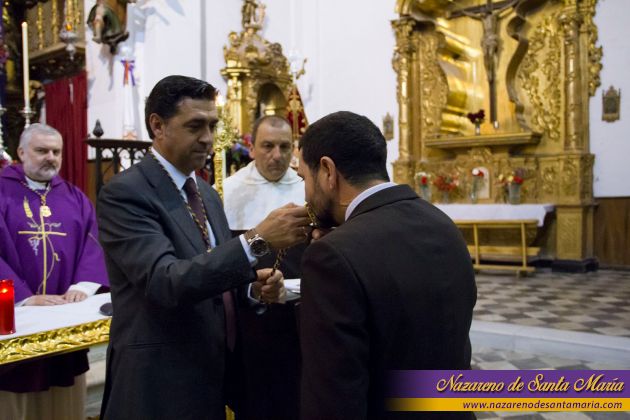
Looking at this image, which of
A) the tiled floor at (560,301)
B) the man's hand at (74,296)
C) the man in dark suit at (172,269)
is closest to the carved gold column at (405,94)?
the tiled floor at (560,301)

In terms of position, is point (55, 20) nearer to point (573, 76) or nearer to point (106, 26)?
point (106, 26)

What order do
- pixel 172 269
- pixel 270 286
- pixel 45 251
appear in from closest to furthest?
pixel 172 269 < pixel 270 286 < pixel 45 251

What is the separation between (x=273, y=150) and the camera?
3498 mm

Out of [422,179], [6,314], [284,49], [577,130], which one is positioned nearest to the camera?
[6,314]

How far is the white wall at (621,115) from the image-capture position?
798cm

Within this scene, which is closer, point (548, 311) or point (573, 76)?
point (548, 311)

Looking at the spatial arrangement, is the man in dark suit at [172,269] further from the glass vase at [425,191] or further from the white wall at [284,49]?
the glass vase at [425,191]

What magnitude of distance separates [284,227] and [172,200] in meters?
0.38

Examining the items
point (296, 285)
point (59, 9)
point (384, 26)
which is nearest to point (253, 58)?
point (384, 26)

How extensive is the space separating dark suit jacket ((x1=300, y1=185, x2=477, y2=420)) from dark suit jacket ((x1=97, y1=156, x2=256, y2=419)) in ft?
1.12

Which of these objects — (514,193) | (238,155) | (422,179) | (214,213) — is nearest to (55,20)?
(238,155)

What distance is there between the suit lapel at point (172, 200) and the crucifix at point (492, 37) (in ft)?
26.6

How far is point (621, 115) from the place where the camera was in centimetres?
802

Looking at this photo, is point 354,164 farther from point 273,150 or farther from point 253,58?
point 253,58
